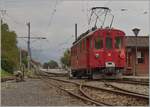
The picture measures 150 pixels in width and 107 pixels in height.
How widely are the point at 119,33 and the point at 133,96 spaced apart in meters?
14.9

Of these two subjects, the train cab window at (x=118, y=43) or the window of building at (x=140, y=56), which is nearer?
the train cab window at (x=118, y=43)

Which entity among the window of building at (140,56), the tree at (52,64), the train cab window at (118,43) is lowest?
the tree at (52,64)

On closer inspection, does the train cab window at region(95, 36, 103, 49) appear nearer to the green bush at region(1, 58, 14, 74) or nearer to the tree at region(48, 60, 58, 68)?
the green bush at region(1, 58, 14, 74)

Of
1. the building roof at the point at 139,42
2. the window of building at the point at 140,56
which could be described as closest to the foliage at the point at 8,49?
the building roof at the point at 139,42

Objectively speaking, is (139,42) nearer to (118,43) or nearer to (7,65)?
(118,43)

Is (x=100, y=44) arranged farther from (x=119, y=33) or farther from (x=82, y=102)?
(x=82, y=102)

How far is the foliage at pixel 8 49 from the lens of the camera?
2280 inches

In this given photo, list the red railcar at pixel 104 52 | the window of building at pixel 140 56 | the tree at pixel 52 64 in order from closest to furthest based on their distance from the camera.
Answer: the red railcar at pixel 104 52, the window of building at pixel 140 56, the tree at pixel 52 64

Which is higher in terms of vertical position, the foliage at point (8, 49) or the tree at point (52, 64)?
the foliage at point (8, 49)

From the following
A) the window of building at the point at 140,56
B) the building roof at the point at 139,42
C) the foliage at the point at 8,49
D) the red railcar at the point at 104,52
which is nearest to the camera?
the red railcar at the point at 104,52

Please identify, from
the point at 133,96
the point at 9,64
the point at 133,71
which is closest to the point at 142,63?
the point at 133,71

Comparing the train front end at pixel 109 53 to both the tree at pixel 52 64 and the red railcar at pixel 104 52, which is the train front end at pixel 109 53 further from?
the tree at pixel 52 64

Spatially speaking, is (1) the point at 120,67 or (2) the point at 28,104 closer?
(2) the point at 28,104

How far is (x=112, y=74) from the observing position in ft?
94.1
